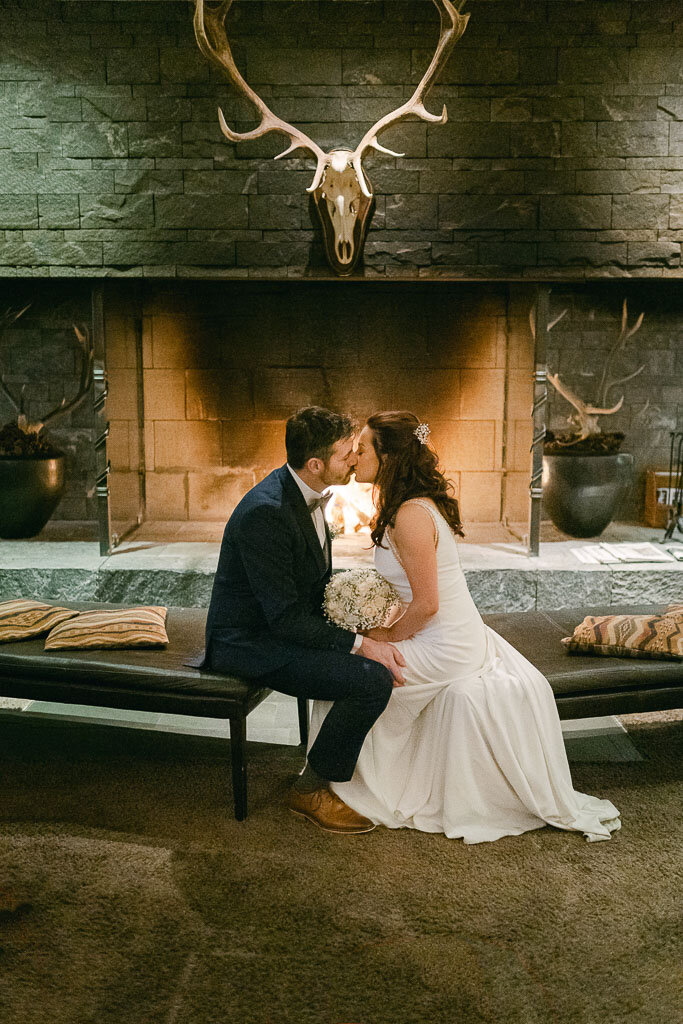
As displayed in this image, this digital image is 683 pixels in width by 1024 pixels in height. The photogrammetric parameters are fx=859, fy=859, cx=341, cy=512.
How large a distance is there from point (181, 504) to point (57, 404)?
41.9 inches

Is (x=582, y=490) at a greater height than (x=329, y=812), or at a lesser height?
greater

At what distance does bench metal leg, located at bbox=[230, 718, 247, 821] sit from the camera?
2.82m

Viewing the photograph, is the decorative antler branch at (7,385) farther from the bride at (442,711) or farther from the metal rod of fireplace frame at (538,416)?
the bride at (442,711)

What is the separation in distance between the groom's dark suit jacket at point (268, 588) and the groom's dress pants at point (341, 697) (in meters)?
0.06

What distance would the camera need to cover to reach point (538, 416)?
4.87 m

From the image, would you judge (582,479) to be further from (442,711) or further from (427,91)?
(442,711)

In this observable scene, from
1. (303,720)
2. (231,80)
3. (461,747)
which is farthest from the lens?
(231,80)

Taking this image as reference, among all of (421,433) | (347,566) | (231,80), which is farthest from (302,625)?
(231,80)

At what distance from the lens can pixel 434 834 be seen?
109 inches

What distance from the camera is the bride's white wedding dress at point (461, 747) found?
2766 millimetres

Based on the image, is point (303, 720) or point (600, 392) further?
point (600, 392)

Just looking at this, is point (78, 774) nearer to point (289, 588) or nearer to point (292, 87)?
point (289, 588)

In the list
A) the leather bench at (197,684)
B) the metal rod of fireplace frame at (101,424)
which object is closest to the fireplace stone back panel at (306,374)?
the metal rod of fireplace frame at (101,424)

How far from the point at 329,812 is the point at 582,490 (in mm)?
3067
